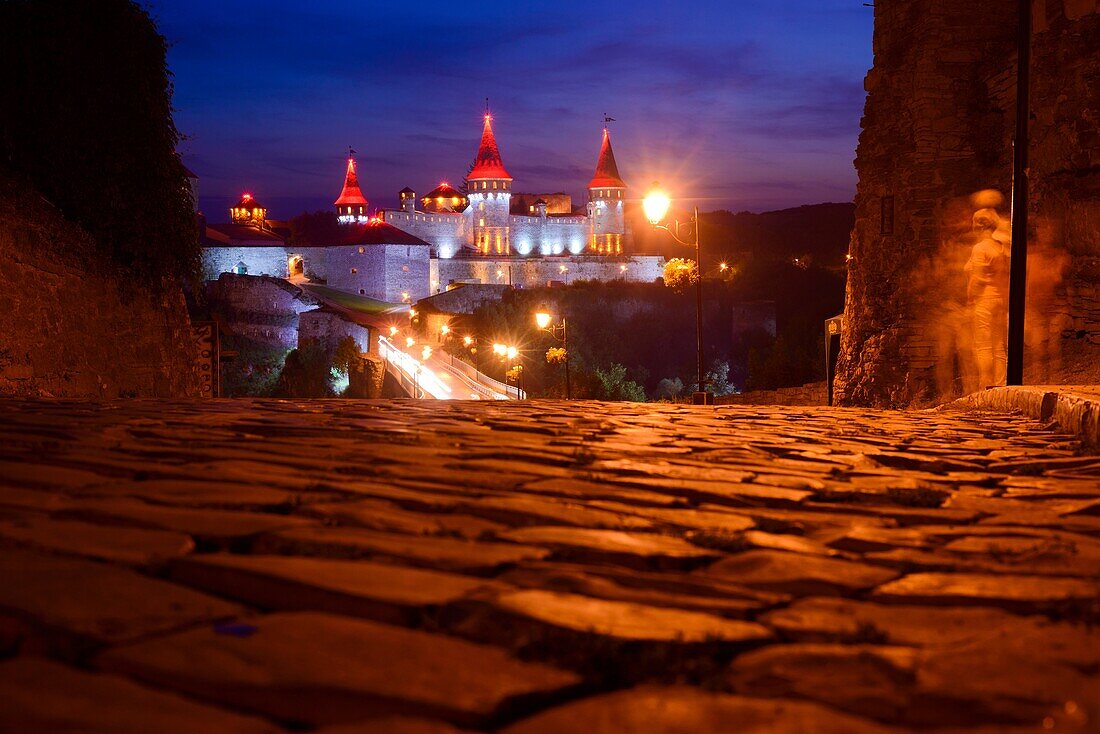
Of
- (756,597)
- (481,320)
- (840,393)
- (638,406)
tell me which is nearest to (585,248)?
(481,320)

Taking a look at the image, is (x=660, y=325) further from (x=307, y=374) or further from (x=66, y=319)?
(x=66, y=319)

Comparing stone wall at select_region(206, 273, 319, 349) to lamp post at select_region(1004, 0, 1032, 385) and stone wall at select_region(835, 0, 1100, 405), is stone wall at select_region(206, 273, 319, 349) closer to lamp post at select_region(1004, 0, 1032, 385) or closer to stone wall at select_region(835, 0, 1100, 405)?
stone wall at select_region(835, 0, 1100, 405)

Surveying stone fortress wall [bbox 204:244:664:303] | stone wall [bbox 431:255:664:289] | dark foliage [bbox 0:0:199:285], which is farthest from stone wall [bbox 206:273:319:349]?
dark foliage [bbox 0:0:199:285]

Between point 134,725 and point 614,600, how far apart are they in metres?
1.14

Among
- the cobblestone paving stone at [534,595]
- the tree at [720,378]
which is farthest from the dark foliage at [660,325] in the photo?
the cobblestone paving stone at [534,595]

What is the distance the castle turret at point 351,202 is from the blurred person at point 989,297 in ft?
269

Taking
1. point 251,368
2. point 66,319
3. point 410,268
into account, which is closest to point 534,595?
point 66,319

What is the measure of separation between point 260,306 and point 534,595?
67066 mm

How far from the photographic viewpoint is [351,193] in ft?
307

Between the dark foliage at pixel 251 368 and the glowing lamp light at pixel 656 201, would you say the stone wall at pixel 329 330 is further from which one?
the glowing lamp light at pixel 656 201

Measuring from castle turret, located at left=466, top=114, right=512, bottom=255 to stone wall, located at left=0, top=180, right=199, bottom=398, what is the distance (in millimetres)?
75643

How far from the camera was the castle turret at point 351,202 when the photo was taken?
91688 mm

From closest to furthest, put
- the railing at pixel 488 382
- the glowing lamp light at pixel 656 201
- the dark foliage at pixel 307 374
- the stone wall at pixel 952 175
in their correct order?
1. the stone wall at pixel 952 175
2. the glowing lamp light at pixel 656 201
3. the railing at pixel 488 382
4. the dark foliage at pixel 307 374

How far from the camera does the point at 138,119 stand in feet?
45.7
